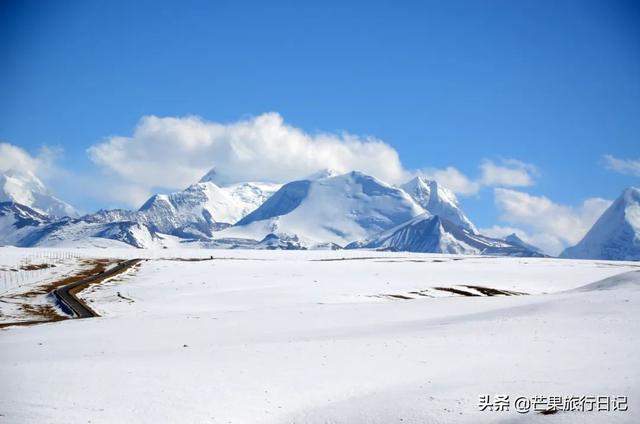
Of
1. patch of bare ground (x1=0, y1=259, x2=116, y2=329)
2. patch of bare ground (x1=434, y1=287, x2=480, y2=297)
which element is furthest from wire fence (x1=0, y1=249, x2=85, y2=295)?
patch of bare ground (x1=434, y1=287, x2=480, y2=297)

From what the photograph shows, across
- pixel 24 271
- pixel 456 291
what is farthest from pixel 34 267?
pixel 456 291

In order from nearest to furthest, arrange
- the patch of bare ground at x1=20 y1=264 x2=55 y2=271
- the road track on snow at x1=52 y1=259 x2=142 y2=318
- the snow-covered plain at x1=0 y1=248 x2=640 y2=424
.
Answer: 1. the snow-covered plain at x1=0 y1=248 x2=640 y2=424
2. the road track on snow at x1=52 y1=259 x2=142 y2=318
3. the patch of bare ground at x1=20 y1=264 x2=55 y2=271

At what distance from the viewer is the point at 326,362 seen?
25.2 meters

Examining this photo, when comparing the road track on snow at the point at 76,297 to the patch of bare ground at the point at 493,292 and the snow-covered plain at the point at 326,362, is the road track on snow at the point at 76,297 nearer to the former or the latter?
the snow-covered plain at the point at 326,362

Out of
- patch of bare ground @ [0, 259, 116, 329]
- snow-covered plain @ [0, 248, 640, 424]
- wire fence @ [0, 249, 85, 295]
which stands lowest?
snow-covered plain @ [0, 248, 640, 424]

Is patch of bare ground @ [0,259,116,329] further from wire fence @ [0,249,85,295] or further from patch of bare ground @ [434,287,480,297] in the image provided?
patch of bare ground @ [434,287,480,297]

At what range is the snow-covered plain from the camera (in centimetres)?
1858

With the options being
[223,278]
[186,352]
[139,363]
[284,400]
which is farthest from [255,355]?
[223,278]

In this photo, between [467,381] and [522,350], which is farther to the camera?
[522,350]

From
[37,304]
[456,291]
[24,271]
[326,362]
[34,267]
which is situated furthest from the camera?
[34,267]

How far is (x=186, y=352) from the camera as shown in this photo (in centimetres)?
2753

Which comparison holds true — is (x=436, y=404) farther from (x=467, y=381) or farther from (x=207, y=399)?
(x=207, y=399)

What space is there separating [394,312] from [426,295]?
756 inches

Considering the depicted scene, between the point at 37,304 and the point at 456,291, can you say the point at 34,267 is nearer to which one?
the point at 37,304
